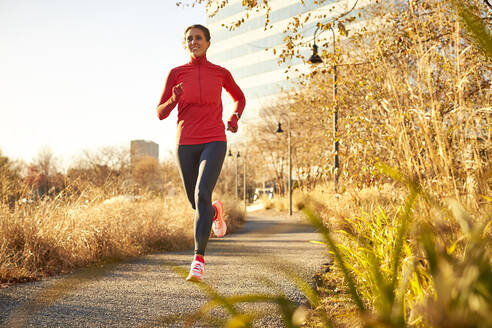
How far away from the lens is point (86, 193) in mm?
6590

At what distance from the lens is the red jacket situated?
12.7 ft

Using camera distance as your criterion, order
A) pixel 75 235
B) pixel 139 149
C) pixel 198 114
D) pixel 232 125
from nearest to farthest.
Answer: pixel 198 114
pixel 232 125
pixel 75 235
pixel 139 149

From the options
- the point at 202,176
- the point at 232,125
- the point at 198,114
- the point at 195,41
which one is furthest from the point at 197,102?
the point at 202,176

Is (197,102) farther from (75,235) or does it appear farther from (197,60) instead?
(75,235)

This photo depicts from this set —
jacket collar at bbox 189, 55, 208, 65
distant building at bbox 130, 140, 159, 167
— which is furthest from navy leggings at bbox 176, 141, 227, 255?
distant building at bbox 130, 140, 159, 167

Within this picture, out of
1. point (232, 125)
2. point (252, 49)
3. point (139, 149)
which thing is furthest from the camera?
point (252, 49)

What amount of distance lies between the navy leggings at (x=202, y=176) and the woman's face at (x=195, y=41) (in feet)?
3.14

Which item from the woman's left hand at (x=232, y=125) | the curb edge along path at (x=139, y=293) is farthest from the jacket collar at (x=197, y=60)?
the curb edge along path at (x=139, y=293)

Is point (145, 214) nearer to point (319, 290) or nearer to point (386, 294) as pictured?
point (319, 290)

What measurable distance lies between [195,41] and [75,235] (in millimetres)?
3091

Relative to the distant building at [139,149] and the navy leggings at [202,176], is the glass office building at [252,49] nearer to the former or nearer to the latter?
the distant building at [139,149]

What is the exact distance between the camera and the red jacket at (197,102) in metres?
3.88

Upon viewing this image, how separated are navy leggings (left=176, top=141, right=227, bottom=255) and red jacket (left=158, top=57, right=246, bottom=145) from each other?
90 mm

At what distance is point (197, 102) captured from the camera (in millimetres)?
3998
